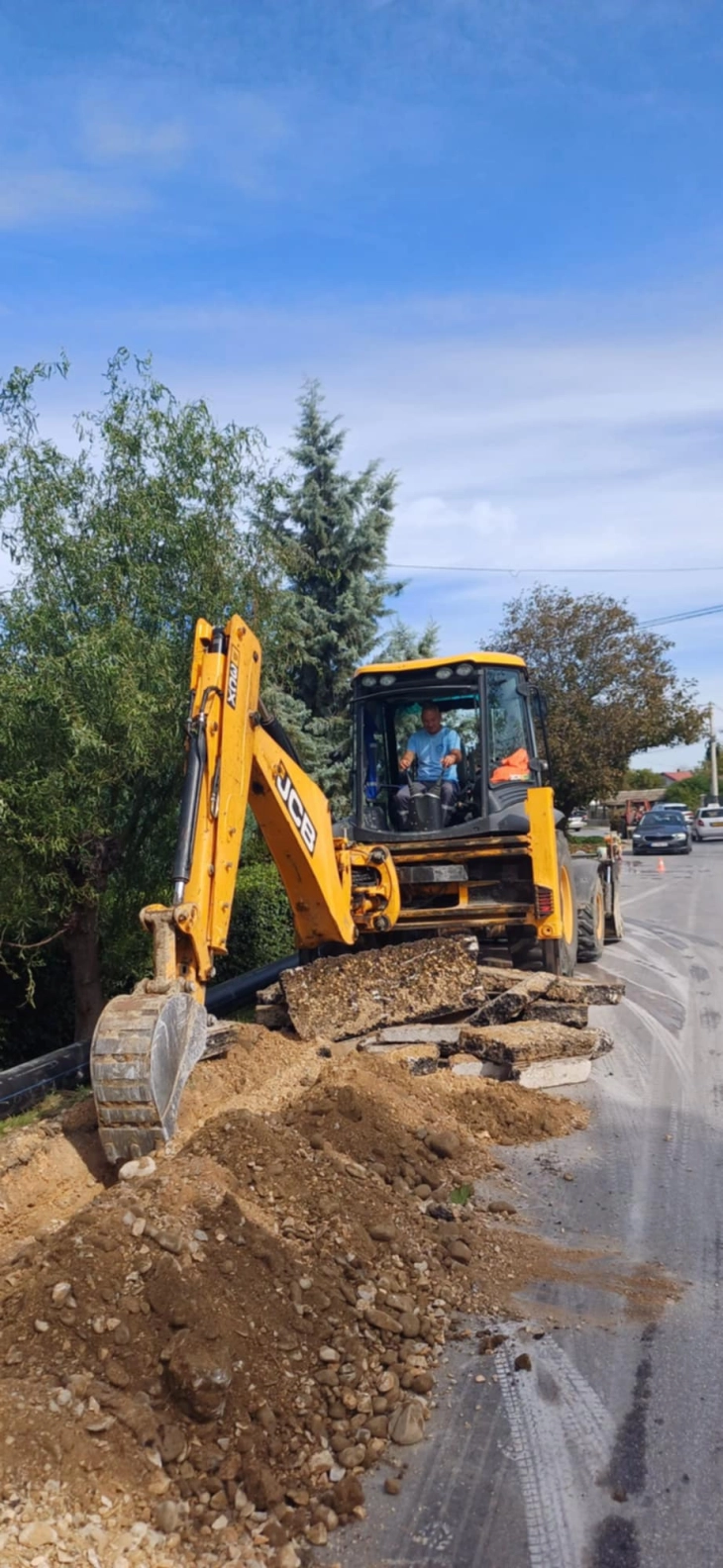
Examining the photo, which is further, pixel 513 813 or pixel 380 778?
pixel 380 778

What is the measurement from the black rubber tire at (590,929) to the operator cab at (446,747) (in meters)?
2.86

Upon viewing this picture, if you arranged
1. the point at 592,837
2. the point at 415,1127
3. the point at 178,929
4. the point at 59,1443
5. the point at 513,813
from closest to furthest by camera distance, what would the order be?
1. the point at 59,1443
2. the point at 178,929
3. the point at 415,1127
4. the point at 513,813
5. the point at 592,837

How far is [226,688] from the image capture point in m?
6.52

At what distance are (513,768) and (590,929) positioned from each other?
3578mm

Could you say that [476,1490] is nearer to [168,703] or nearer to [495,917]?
[495,917]

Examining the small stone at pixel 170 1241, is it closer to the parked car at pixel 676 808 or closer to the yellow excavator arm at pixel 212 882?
the yellow excavator arm at pixel 212 882

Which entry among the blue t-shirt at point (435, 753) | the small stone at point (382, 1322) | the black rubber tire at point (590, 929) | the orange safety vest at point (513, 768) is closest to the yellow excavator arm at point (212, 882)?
the blue t-shirt at point (435, 753)

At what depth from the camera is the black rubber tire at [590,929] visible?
1233 centimetres

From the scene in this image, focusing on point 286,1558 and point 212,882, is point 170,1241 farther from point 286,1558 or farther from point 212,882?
point 212,882

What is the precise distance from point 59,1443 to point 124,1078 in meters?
1.77

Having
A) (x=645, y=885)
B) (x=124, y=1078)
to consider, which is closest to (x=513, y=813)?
(x=124, y=1078)

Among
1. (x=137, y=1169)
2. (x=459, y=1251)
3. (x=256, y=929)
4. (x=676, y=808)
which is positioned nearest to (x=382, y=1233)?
(x=459, y=1251)

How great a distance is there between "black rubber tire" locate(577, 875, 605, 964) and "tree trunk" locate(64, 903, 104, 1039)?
491 cm

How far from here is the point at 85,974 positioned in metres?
11.0
